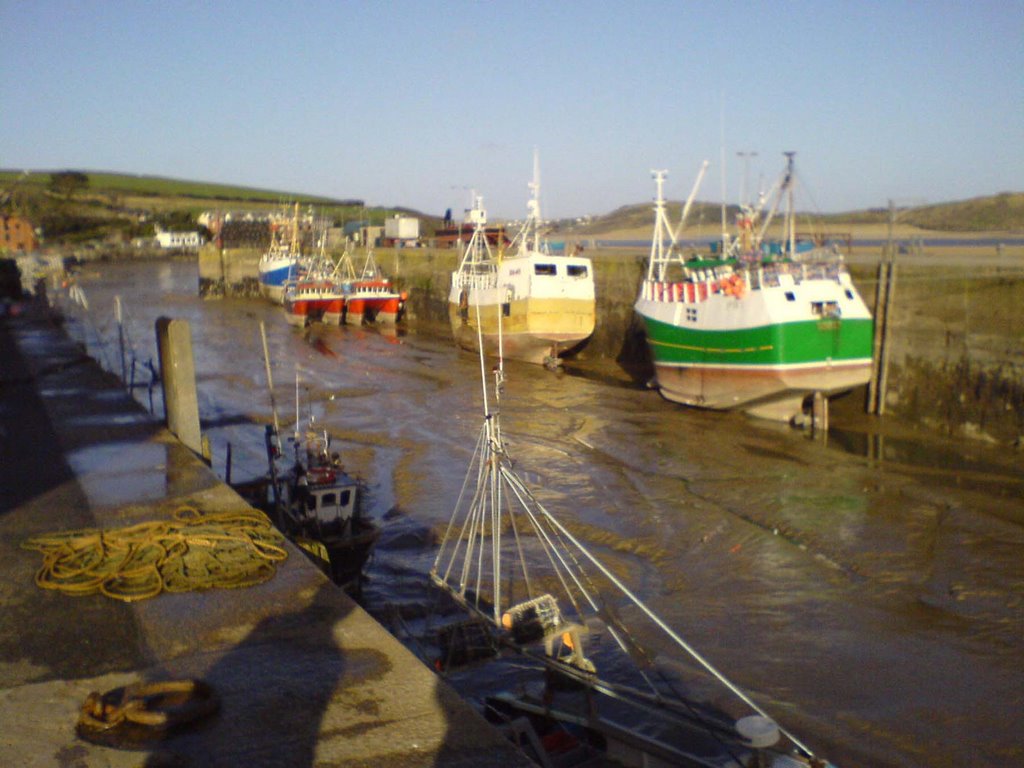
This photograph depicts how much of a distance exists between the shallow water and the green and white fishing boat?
0.93 meters

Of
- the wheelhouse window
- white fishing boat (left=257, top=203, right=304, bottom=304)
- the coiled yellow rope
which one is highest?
white fishing boat (left=257, top=203, right=304, bottom=304)

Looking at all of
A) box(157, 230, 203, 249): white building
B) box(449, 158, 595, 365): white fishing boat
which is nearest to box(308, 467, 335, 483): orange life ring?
box(449, 158, 595, 365): white fishing boat

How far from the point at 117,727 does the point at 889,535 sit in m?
12.6

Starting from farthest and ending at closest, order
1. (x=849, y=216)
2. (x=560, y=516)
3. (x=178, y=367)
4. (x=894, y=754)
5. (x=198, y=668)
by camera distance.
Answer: (x=849, y=216) < (x=560, y=516) < (x=178, y=367) < (x=894, y=754) < (x=198, y=668)

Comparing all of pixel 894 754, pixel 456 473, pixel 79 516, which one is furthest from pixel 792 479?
pixel 79 516

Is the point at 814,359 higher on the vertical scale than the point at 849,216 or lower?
lower

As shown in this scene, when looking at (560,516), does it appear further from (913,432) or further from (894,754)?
(913,432)

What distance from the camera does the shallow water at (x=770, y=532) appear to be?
9625 mm

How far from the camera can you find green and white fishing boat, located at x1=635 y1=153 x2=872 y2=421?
70.4ft

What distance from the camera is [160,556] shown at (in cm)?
806

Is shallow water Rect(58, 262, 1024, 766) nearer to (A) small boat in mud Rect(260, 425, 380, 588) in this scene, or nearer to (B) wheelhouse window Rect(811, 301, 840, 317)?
(A) small boat in mud Rect(260, 425, 380, 588)

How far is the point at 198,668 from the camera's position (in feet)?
20.4

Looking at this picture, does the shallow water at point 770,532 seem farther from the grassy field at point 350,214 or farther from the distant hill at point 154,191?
the distant hill at point 154,191

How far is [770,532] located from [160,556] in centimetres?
1005
